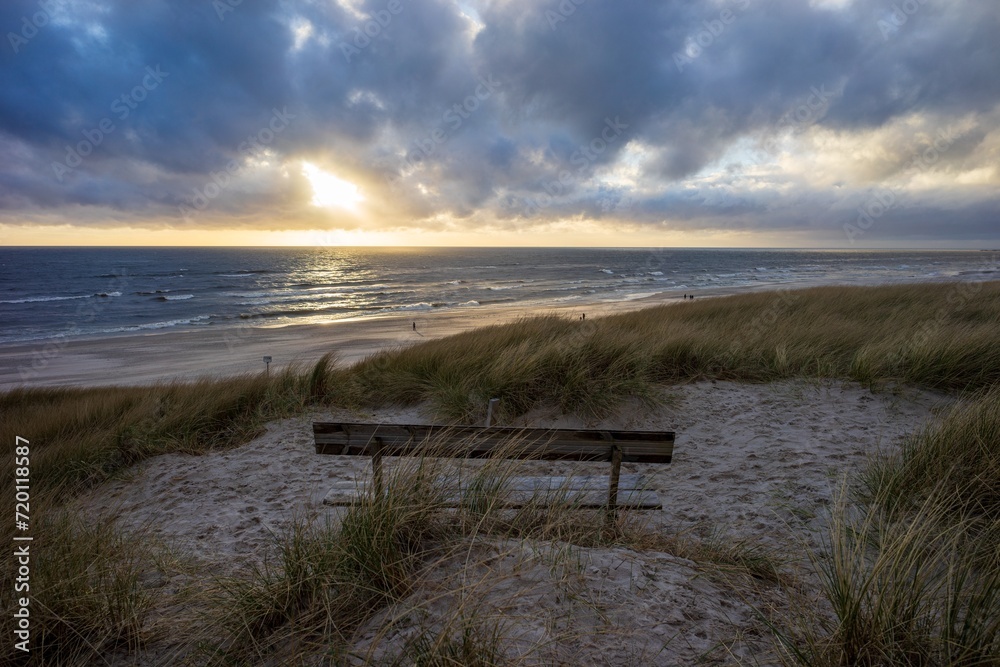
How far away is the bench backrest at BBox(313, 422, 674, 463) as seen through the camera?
3.79 metres

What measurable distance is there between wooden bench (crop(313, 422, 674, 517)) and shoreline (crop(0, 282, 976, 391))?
9.68m

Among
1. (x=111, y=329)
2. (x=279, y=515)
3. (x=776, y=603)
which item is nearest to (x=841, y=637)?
(x=776, y=603)

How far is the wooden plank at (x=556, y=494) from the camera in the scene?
3.61 m

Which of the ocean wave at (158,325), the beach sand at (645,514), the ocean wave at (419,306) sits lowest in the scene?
the ocean wave at (158,325)

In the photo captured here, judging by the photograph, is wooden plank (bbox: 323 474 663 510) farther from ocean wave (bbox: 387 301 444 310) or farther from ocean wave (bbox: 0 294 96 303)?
ocean wave (bbox: 0 294 96 303)


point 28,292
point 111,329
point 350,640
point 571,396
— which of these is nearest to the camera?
point 350,640

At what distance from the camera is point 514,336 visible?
9.93m

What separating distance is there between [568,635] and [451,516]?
132cm

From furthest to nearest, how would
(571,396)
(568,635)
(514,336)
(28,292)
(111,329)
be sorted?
(28,292), (111,329), (514,336), (571,396), (568,635)

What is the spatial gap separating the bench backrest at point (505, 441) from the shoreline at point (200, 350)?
9643 mm

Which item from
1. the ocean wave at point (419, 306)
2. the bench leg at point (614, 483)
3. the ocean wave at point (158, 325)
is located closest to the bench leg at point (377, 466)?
the bench leg at point (614, 483)

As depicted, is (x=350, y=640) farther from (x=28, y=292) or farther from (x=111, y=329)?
(x=28, y=292)

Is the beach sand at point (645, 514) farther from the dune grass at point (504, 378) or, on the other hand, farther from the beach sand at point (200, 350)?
the beach sand at point (200, 350)

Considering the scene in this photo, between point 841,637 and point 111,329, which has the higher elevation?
point 841,637
